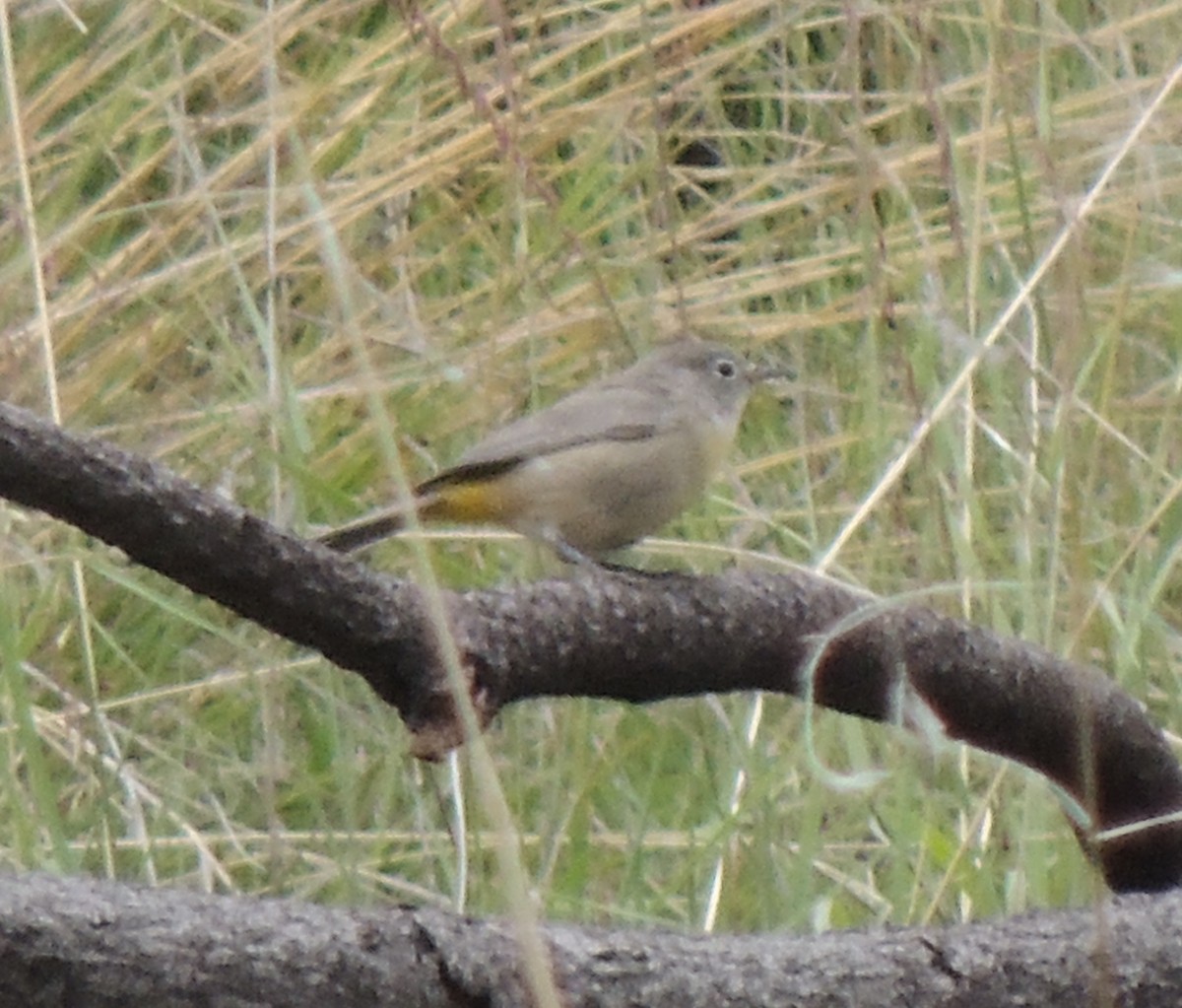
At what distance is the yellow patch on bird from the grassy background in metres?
0.11

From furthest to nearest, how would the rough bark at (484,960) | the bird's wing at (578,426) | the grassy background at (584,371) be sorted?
the bird's wing at (578,426) → the grassy background at (584,371) → the rough bark at (484,960)

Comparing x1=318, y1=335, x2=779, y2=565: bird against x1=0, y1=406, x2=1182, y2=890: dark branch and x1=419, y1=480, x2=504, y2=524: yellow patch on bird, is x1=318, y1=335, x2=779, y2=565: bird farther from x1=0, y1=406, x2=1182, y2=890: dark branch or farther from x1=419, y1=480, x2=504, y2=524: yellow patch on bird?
x1=0, y1=406, x2=1182, y2=890: dark branch

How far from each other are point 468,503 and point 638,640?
1231mm

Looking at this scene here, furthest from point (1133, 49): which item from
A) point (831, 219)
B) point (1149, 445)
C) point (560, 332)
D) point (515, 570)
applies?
point (515, 570)

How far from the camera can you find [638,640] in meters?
1.46

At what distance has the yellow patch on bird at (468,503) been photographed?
2645 mm

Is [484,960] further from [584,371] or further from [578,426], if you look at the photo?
[584,371]

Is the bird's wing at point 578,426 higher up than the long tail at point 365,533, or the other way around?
the bird's wing at point 578,426

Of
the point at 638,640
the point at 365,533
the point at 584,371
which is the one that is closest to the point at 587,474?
the point at 365,533

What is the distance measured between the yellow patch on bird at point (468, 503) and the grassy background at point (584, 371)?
0.11 m

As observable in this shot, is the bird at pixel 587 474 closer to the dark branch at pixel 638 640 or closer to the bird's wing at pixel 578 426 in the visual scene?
the bird's wing at pixel 578 426

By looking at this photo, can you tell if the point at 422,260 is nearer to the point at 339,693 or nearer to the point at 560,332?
the point at 560,332

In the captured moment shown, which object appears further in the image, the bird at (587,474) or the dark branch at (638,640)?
the bird at (587,474)

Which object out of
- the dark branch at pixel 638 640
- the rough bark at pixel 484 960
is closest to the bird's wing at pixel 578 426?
the dark branch at pixel 638 640
